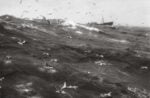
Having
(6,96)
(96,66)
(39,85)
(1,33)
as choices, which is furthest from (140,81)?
(1,33)

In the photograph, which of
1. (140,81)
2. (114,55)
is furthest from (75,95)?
(114,55)

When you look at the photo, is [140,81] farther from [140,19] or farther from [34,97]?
[140,19]

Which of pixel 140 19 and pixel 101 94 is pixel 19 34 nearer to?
pixel 101 94

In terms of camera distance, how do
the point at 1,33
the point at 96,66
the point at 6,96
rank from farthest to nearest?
the point at 1,33 < the point at 96,66 < the point at 6,96

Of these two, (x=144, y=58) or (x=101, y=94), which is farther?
(x=144, y=58)

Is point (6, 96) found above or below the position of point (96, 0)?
below

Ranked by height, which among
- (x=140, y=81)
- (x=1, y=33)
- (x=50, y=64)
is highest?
(x=1, y=33)

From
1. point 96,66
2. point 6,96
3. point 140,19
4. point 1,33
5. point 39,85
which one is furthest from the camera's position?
point 140,19
